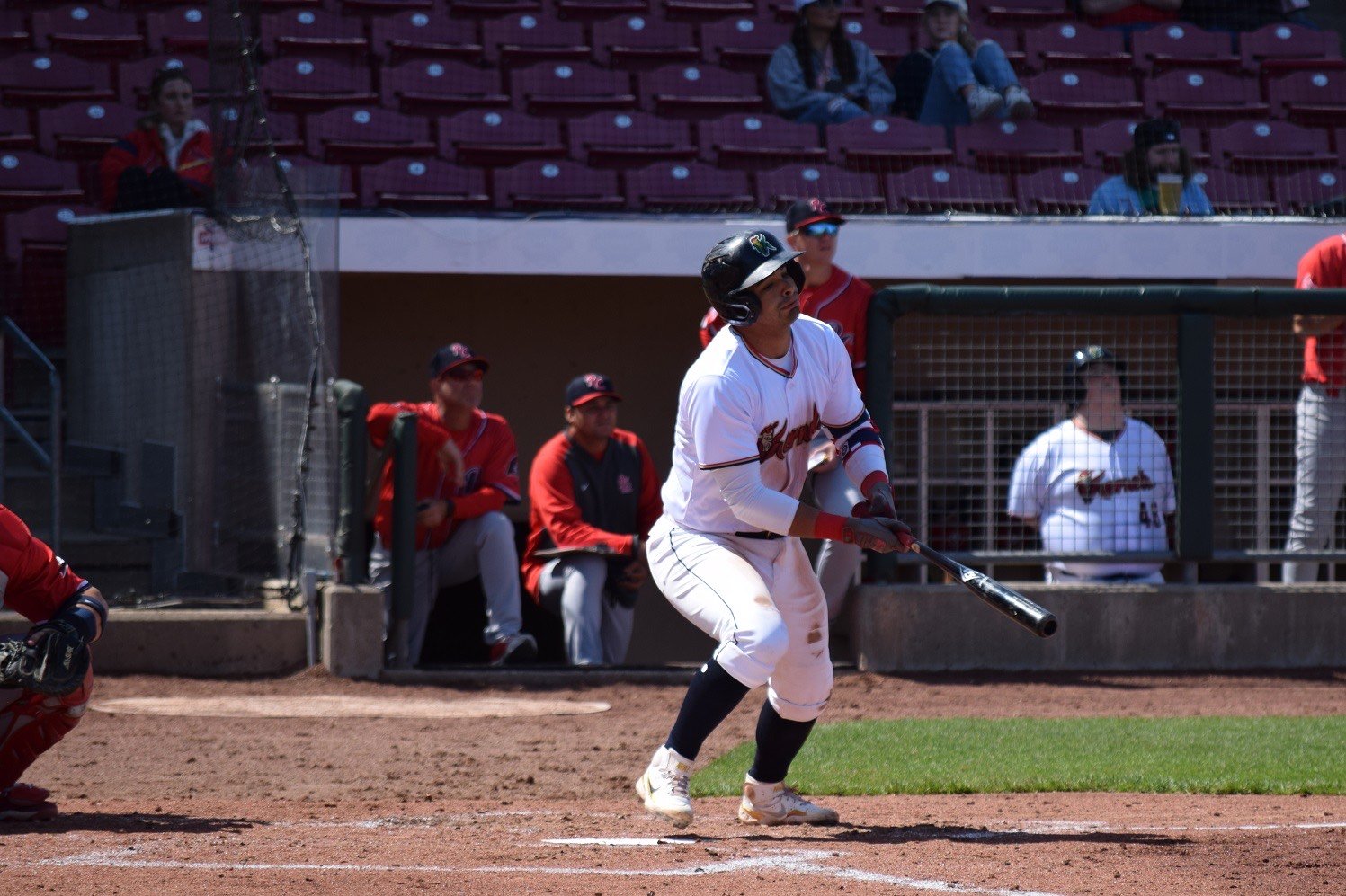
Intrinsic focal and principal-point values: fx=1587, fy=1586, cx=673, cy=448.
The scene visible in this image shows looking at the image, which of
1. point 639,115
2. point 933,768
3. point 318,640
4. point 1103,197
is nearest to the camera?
point 933,768

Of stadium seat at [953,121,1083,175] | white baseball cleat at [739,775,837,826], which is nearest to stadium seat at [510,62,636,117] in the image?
stadium seat at [953,121,1083,175]

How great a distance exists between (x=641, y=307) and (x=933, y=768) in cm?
597

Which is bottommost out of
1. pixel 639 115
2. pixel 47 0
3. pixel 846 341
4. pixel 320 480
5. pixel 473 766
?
pixel 473 766

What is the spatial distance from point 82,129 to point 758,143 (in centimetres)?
446

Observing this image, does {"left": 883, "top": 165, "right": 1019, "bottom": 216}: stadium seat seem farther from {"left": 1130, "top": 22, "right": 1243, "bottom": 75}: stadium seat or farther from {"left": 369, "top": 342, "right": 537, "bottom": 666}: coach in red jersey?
{"left": 369, "top": 342, "right": 537, "bottom": 666}: coach in red jersey

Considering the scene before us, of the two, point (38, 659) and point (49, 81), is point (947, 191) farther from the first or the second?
point (38, 659)

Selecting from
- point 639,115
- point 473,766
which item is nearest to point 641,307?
point 639,115

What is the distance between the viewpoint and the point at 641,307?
10.8 m

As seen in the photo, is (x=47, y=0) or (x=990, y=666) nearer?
(x=990, y=666)

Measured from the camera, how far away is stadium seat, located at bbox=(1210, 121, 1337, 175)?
11.0 m

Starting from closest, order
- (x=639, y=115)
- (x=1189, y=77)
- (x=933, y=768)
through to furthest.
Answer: (x=933, y=768) < (x=639, y=115) < (x=1189, y=77)

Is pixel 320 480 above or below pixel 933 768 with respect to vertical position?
above

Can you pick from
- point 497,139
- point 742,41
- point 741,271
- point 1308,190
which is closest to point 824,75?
point 742,41

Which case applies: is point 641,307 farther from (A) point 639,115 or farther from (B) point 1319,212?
(B) point 1319,212
